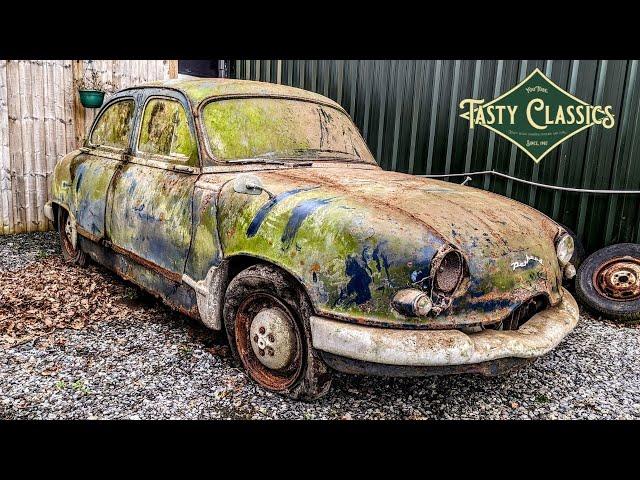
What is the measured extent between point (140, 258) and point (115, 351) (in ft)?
2.37

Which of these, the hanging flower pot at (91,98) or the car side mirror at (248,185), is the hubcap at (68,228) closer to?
the hanging flower pot at (91,98)

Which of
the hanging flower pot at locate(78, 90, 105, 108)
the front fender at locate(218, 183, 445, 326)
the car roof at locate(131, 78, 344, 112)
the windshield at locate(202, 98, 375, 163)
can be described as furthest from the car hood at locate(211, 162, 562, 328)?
the hanging flower pot at locate(78, 90, 105, 108)

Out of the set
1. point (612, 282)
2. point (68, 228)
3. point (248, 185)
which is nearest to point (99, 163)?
point (68, 228)

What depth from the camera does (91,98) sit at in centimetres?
698

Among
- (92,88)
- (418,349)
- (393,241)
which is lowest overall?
(418,349)

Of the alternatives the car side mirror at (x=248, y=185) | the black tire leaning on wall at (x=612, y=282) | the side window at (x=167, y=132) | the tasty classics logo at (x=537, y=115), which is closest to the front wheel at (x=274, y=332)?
the car side mirror at (x=248, y=185)

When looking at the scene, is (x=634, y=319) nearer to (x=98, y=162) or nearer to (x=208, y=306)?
(x=208, y=306)

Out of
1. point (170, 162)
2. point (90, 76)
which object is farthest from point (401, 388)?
point (90, 76)

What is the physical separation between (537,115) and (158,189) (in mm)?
4017

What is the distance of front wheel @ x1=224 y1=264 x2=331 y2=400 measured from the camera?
2.97 metres

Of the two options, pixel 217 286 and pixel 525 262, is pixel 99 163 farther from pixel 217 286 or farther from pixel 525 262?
pixel 525 262

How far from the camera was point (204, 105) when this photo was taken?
12.8 feet

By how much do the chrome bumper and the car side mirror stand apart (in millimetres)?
911

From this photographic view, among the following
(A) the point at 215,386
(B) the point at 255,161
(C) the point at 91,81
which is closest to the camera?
(A) the point at 215,386
